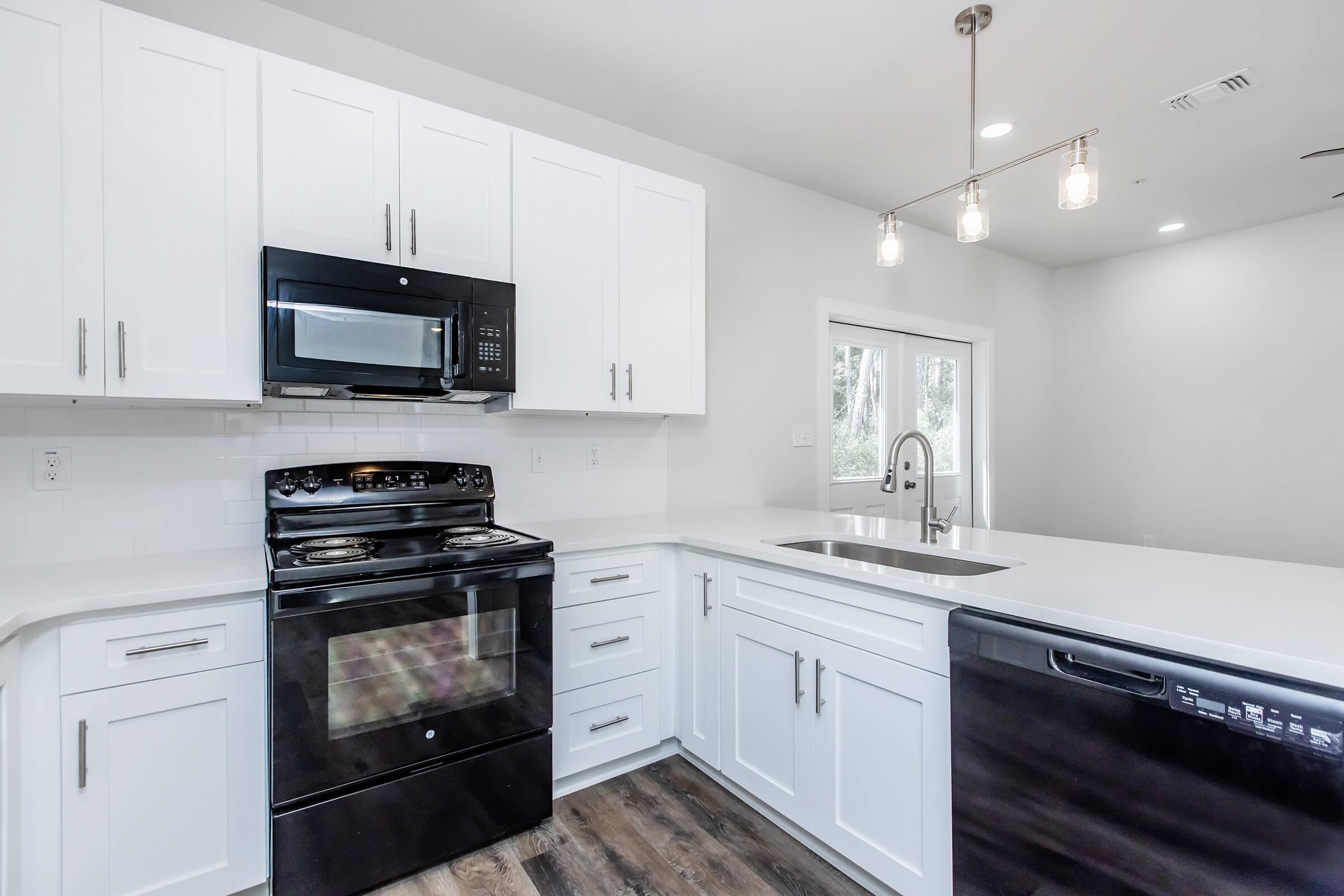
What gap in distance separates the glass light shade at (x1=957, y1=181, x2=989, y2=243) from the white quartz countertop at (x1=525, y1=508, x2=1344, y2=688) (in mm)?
962

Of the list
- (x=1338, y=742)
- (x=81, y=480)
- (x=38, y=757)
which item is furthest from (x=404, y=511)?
(x=1338, y=742)

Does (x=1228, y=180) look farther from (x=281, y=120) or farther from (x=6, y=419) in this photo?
(x=6, y=419)

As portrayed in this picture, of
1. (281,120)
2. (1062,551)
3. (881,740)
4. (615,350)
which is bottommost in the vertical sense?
(881,740)

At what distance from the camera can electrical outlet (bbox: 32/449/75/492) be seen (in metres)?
1.73

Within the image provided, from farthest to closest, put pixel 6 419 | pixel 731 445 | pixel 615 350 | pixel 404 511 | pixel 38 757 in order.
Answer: pixel 731 445, pixel 615 350, pixel 404 511, pixel 6 419, pixel 38 757

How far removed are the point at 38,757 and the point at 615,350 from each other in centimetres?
188

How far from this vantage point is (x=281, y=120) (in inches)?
70.5

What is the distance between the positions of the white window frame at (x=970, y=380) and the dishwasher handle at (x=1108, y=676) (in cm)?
237

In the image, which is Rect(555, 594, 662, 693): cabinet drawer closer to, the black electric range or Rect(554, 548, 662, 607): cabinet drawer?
Rect(554, 548, 662, 607): cabinet drawer

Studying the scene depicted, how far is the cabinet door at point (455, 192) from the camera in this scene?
200 cm

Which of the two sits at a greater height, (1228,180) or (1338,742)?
(1228,180)

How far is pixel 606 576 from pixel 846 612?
863 millimetres

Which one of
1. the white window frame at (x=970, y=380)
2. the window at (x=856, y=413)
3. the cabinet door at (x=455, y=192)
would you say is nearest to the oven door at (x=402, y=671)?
the cabinet door at (x=455, y=192)

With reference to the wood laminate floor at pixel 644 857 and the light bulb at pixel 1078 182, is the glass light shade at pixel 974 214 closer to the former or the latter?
the light bulb at pixel 1078 182
